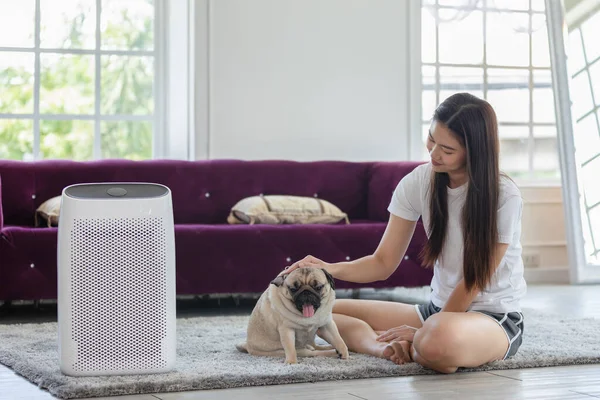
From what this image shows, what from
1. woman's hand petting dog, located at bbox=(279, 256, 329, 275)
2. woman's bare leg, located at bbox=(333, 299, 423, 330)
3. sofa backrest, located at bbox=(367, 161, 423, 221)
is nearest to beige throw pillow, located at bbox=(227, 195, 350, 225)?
sofa backrest, located at bbox=(367, 161, 423, 221)

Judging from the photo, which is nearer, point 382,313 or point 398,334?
point 398,334

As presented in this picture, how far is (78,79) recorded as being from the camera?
5.30 metres

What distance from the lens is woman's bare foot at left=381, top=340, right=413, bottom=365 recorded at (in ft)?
8.97

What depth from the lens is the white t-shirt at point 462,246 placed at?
2.65m

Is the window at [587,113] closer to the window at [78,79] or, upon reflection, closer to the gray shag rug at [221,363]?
the gray shag rug at [221,363]

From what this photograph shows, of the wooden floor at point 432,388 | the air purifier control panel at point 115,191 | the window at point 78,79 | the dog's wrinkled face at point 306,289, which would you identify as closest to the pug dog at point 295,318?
the dog's wrinkled face at point 306,289

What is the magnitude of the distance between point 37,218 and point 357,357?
2196 millimetres

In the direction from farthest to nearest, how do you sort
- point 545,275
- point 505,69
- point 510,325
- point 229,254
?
1. point 505,69
2. point 545,275
3. point 229,254
4. point 510,325

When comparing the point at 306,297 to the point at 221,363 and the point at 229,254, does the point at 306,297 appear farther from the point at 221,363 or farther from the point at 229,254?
the point at 229,254

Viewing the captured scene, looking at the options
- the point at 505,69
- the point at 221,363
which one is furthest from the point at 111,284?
the point at 505,69

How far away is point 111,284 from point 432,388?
3.09 ft

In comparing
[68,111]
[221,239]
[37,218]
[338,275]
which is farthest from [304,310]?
[68,111]

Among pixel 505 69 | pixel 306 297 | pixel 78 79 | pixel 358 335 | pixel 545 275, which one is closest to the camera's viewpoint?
pixel 306 297

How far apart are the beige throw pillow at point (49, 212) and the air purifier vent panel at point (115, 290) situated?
1715 millimetres
